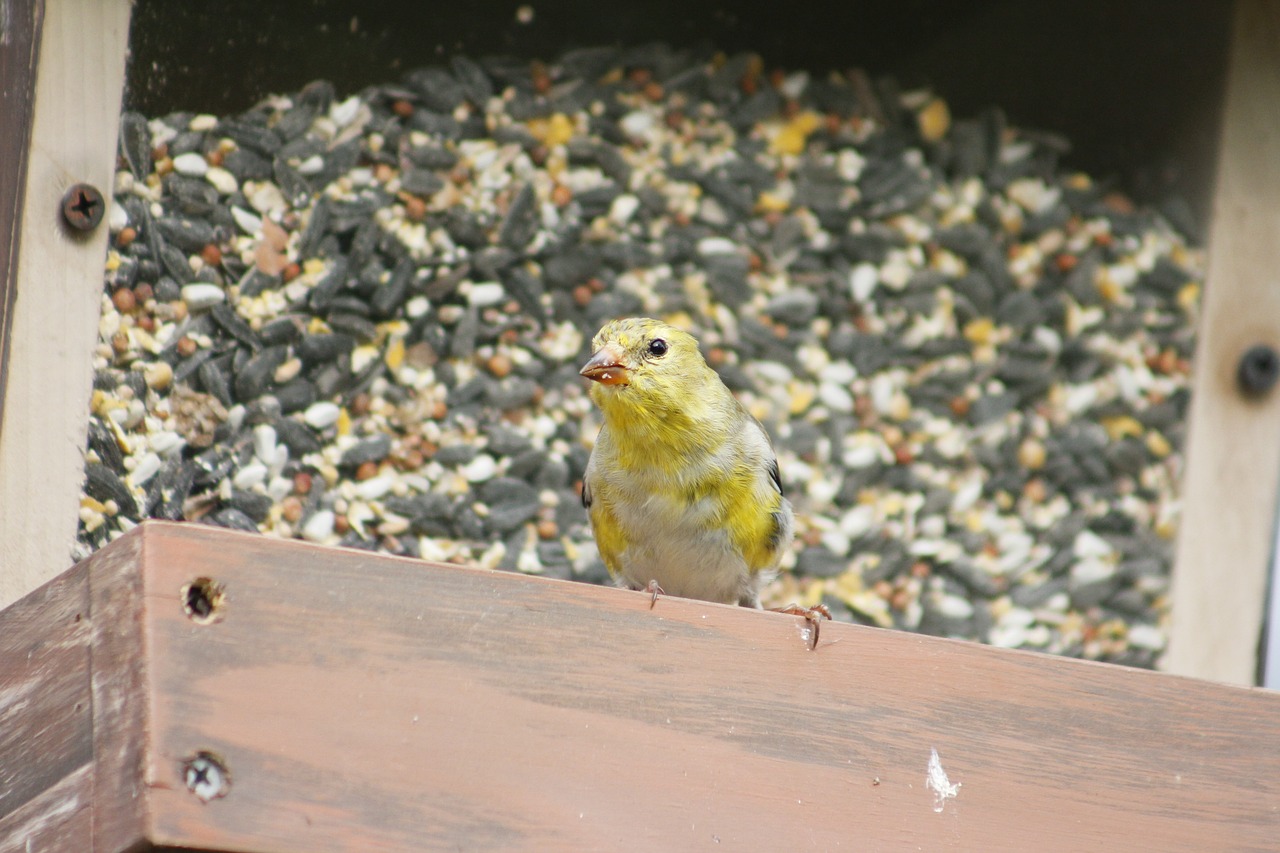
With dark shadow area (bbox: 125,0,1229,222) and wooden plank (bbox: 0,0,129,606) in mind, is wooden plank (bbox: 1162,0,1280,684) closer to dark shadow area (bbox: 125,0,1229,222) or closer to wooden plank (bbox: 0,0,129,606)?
dark shadow area (bbox: 125,0,1229,222)

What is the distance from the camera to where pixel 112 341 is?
8.72 ft

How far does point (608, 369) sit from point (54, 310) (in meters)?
1.04

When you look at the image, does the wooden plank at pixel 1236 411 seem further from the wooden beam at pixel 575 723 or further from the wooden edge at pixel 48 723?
the wooden edge at pixel 48 723

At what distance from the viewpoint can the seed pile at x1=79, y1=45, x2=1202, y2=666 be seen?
3094 mm

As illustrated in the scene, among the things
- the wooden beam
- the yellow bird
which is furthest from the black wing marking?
the wooden beam

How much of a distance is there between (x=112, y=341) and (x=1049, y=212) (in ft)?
8.47

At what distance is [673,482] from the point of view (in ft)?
9.80

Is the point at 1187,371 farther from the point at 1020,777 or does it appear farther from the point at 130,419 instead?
the point at 130,419

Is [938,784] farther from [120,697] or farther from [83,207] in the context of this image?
[83,207]

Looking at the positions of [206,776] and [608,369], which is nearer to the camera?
[206,776]

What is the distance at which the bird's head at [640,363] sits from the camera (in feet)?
9.86

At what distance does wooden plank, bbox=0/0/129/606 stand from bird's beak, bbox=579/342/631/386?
0.93 meters

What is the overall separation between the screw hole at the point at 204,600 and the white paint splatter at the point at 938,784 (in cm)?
104

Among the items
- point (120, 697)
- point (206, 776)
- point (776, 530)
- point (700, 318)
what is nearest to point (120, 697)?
point (120, 697)
